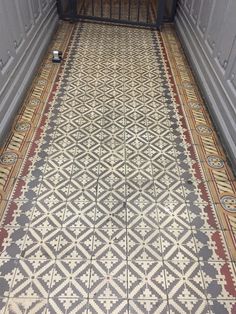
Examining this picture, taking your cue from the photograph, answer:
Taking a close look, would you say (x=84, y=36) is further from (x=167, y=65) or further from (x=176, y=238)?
(x=176, y=238)

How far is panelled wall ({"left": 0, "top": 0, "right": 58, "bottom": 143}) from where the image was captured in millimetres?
2635

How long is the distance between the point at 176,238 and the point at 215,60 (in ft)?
5.88

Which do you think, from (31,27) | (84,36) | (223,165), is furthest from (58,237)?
(84,36)

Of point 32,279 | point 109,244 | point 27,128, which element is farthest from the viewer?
point 27,128

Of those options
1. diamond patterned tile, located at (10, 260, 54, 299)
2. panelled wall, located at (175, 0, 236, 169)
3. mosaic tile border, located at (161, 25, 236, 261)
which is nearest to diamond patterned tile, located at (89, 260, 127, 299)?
diamond patterned tile, located at (10, 260, 54, 299)

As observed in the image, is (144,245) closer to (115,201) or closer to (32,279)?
(115,201)

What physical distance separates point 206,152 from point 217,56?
3.21ft

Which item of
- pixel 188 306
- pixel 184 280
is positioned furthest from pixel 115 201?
pixel 188 306

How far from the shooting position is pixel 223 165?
2471 mm

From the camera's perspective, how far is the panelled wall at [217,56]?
2.55 meters

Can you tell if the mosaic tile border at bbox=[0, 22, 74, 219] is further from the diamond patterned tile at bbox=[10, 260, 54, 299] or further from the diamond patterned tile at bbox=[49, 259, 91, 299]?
the diamond patterned tile at bbox=[49, 259, 91, 299]

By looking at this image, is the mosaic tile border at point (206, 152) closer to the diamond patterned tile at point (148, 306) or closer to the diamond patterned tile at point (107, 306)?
the diamond patterned tile at point (148, 306)

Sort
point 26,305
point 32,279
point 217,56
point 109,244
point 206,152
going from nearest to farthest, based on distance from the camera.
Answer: point 26,305 < point 32,279 < point 109,244 < point 206,152 < point 217,56

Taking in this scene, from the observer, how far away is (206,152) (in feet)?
8.47
